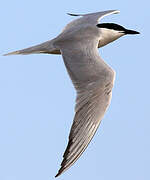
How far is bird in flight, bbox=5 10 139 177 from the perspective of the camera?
675cm

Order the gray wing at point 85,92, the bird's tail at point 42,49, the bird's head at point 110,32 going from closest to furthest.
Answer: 1. the gray wing at point 85,92
2. the bird's tail at point 42,49
3. the bird's head at point 110,32

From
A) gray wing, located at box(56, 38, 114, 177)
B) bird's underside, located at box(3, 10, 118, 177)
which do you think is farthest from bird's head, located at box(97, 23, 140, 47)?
gray wing, located at box(56, 38, 114, 177)

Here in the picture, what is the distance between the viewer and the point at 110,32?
32.3 feet

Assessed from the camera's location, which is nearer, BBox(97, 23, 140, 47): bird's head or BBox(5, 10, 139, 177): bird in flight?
BBox(5, 10, 139, 177): bird in flight

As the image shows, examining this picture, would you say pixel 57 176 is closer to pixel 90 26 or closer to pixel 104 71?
pixel 104 71

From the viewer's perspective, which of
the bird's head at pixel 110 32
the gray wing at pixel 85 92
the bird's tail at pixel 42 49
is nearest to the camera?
the gray wing at pixel 85 92

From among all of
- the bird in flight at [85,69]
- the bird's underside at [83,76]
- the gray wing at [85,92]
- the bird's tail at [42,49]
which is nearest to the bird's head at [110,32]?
the bird in flight at [85,69]

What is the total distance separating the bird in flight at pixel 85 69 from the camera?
→ 6.75 metres

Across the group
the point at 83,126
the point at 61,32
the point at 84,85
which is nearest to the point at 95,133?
the point at 83,126

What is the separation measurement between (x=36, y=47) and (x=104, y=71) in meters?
1.66

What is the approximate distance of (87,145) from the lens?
264 inches

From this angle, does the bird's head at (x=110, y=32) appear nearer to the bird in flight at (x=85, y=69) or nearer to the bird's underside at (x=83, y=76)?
the bird in flight at (x=85, y=69)

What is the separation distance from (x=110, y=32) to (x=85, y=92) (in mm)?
2642

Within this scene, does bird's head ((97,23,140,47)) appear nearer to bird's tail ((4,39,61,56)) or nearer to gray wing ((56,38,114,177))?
bird's tail ((4,39,61,56))
